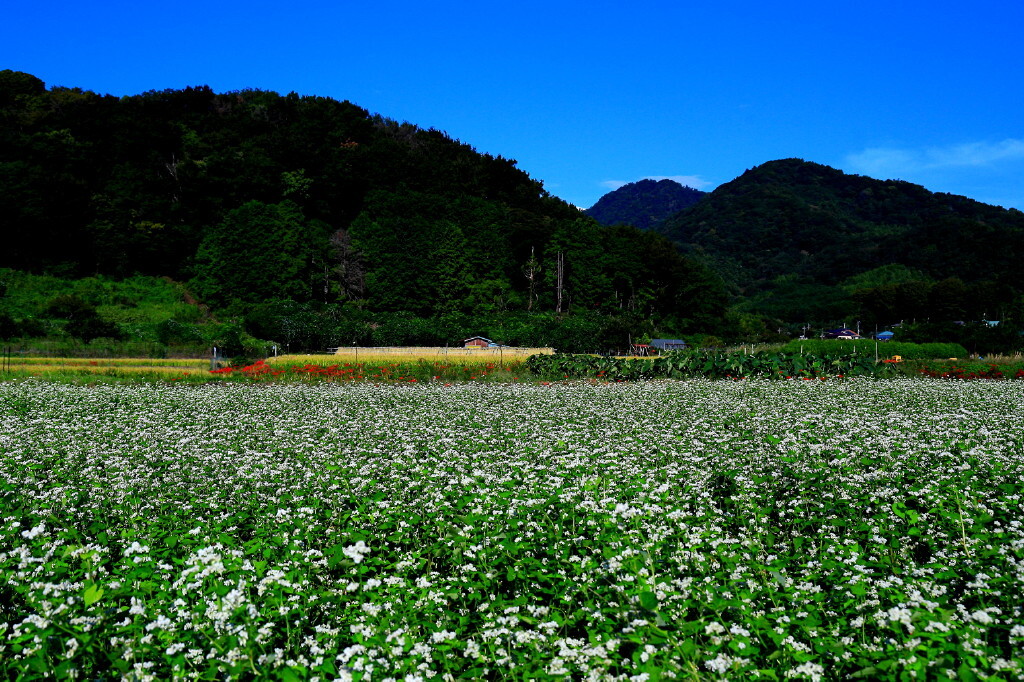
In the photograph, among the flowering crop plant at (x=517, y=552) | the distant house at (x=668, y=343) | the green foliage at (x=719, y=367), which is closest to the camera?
the flowering crop plant at (x=517, y=552)

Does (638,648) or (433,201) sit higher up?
(433,201)

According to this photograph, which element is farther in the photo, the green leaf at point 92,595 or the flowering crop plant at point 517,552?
the green leaf at point 92,595

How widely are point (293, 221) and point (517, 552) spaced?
67.8 m

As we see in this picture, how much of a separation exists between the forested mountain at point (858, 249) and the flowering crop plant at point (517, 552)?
10668cm

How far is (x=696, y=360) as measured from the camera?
24000 millimetres

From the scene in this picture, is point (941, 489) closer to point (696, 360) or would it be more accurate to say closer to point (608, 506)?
point (608, 506)

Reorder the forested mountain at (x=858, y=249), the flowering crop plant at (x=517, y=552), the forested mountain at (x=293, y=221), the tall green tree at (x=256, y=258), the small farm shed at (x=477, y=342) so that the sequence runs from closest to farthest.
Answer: the flowering crop plant at (x=517, y=552) < the small farm shed at (x=477, y=342) < the tall green tree at (x=256, y=258) < the forested mountain at (x=293, y=221) < the forested mountain at (x=858, y=249)

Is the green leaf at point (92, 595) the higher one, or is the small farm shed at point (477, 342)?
the small farm shed at point (477, 342)

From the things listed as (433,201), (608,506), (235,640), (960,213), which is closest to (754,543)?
(608,506)

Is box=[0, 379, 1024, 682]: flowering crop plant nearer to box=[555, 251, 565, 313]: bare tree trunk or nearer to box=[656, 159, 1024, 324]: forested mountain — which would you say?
box=[555, 251, 565, 313]: bare tree trunk

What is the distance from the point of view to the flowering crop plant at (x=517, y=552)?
164 inches

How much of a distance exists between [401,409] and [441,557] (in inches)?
369

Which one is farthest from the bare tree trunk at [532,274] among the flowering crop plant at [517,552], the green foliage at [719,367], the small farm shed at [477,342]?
the flowering crop plant at [517,552]

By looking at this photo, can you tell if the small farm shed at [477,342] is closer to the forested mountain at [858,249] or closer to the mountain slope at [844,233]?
the forested mountain at [858,249]
